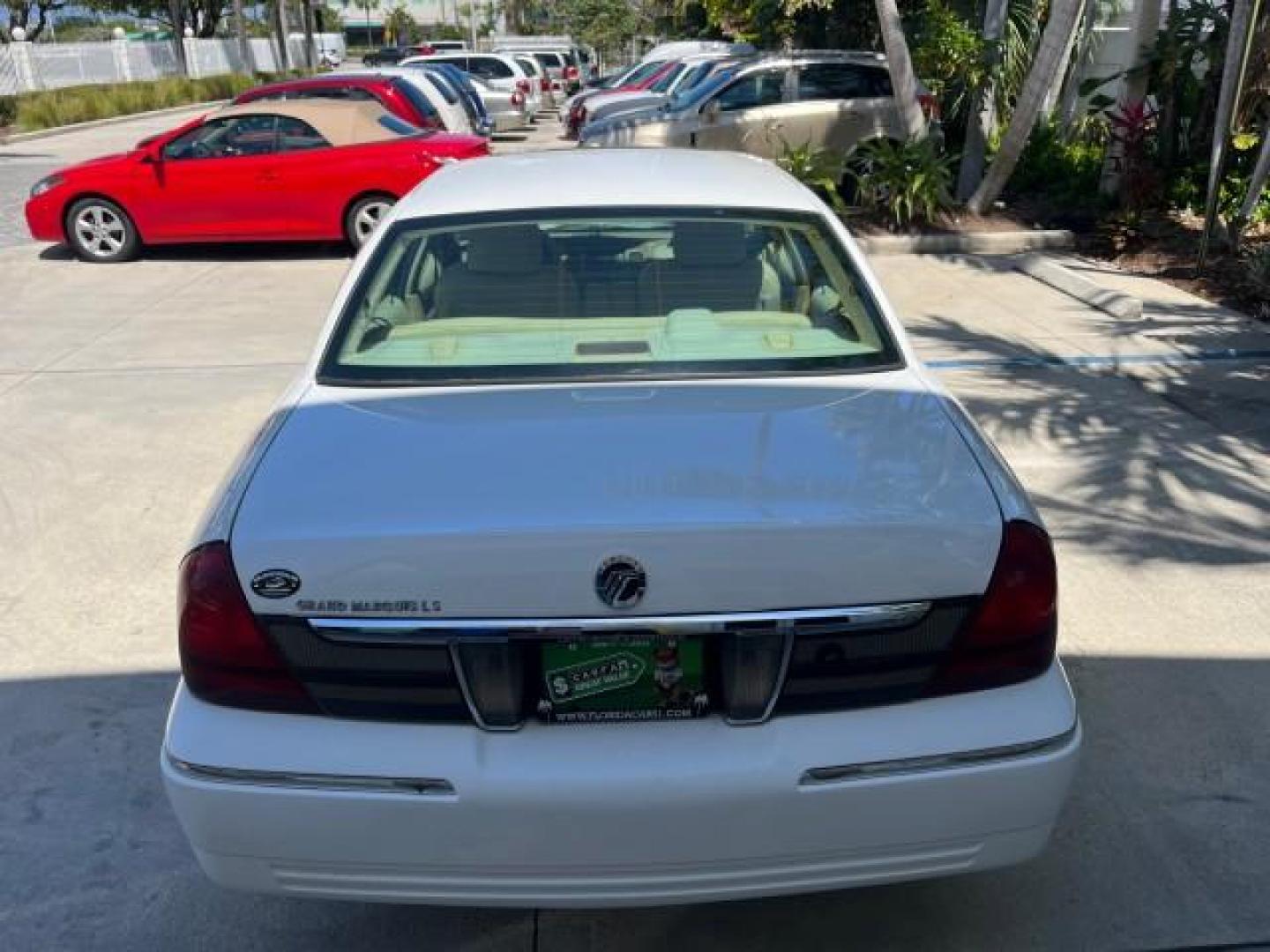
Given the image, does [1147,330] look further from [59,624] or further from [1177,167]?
[59,624]

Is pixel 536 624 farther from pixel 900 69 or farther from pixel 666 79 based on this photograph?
pixel 666 79

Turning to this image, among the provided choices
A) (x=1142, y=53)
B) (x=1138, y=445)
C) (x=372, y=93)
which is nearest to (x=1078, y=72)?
(x=1142, y=53)

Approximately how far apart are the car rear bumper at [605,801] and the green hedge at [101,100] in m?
28.2

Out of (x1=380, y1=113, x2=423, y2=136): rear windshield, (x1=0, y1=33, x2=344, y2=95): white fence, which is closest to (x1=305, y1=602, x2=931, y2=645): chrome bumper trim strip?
(x1=380, y1=113, x2=423, y2=136): rear windshield

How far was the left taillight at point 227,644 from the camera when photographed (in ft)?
7.72

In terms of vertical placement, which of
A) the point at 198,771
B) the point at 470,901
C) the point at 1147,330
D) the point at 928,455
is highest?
the point at 928,455

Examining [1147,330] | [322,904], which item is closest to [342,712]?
[322,904]

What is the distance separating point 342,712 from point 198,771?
31cm

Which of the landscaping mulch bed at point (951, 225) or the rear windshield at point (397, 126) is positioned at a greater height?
the rear windshield at point (397, 126)

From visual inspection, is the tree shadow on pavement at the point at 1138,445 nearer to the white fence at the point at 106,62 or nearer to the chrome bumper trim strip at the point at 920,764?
the chrome bumper trim strip at the point at 920,764

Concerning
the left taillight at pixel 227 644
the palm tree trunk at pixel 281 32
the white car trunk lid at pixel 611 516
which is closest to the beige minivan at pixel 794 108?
the white car trunk lid at pixel 611 516

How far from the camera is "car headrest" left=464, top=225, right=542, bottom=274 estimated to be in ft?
12.1

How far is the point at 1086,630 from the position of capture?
435cm

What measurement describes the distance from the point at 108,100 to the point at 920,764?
33.0 m
